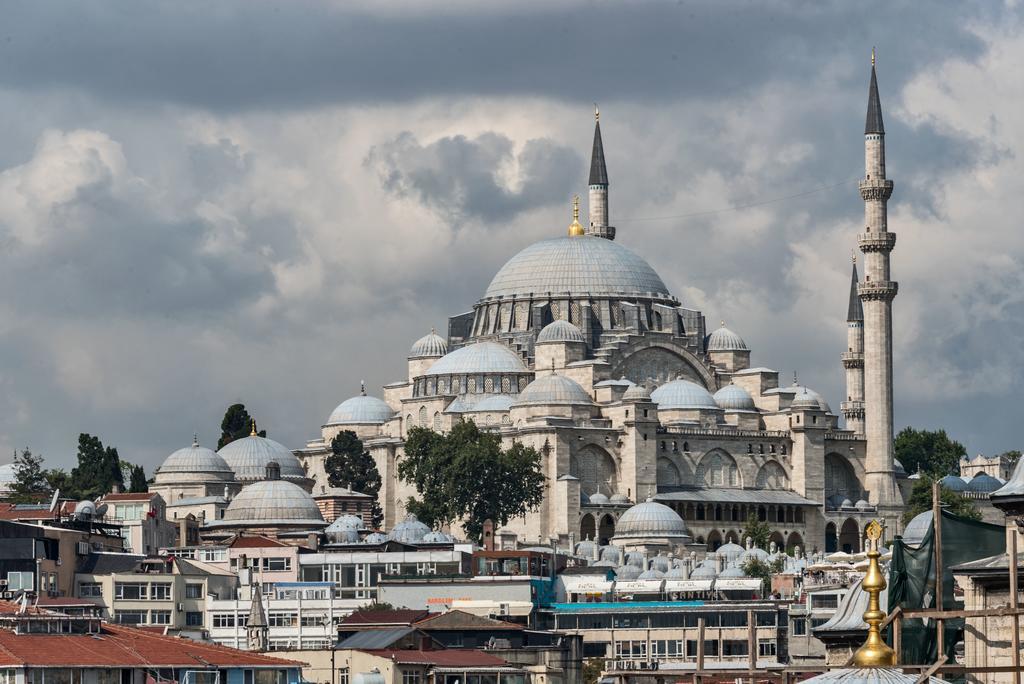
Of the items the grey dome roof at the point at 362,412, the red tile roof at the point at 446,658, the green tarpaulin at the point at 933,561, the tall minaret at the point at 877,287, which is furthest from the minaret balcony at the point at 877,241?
the green tarpaulin at the point at 933,561

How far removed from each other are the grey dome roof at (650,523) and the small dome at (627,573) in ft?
26.7

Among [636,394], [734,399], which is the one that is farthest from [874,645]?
[734,399]

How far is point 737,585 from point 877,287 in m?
21.8

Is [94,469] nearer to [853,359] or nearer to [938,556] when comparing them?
[853,359]

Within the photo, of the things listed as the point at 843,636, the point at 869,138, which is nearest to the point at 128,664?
the point at 843,636

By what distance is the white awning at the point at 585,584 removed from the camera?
263 ft

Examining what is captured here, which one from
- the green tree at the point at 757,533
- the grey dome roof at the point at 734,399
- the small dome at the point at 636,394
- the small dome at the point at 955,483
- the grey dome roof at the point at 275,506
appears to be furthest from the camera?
the small dome at the point at 955,483

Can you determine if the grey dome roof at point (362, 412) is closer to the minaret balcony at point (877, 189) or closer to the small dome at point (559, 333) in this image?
the small dome at point (559, 333)

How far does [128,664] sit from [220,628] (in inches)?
1141

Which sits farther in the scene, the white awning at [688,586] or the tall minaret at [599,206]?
the tall minaret at [599,206]

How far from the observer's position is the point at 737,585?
7944 centimetres

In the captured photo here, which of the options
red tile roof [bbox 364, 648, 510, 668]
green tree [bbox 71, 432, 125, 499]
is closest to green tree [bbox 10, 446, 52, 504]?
green tree [bbox 71, 432, 125, 499]

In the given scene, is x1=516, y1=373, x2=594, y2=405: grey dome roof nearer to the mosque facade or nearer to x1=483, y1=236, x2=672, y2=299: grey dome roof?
the mosque facade

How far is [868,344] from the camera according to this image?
9869cm
